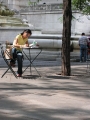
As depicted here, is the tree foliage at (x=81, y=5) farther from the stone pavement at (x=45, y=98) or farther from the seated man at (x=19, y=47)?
the stone pavement at (x=45, y=98)

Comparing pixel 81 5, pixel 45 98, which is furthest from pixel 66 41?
pixel 45 98

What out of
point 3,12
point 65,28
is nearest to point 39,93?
point 65,28

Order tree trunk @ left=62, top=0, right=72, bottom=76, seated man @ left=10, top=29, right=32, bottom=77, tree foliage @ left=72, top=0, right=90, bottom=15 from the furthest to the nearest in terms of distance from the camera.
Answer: tree foliage @ left=72, top=0, right=90, bottom=15
tree trunk @ left=62, top=0, right=72, bottom=76
seated man @ left=10, top=29, right=32, bottom=77

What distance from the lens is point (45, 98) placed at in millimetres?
7195

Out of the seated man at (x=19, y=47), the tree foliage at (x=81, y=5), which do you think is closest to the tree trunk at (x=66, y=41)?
the seated man at (x=19, y=47)

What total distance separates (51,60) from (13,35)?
144 inches

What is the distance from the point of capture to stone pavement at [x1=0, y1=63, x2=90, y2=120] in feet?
19.3

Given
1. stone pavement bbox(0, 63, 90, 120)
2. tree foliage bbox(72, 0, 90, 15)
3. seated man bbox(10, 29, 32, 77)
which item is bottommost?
stone pavement bbox(0, 63, 90, 120)

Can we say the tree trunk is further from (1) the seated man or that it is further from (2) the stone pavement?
(1) the seated man

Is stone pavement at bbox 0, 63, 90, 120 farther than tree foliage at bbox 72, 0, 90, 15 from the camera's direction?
No

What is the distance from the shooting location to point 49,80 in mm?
9648

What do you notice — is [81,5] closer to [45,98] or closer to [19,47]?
[19,47]

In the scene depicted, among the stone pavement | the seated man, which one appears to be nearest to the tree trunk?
the stone pavement

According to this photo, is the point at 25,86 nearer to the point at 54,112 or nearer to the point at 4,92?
the point at 4,92
